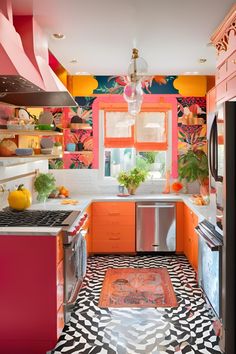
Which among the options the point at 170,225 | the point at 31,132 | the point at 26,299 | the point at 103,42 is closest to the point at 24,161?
the point at 31,132

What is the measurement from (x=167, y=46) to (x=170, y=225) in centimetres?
254

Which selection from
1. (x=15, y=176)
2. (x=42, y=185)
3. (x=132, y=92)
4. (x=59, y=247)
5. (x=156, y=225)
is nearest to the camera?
(x=59, y=247)

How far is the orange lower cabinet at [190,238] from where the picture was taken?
502 centimetres

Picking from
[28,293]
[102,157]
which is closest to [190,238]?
[102,157]

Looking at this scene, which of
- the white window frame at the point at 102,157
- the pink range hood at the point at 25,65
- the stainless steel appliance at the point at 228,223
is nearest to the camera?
the pink range hood at the point at 25,65

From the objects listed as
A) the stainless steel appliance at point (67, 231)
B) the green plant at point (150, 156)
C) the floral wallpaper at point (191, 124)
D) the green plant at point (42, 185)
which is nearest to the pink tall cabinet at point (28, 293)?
the stainless steel appliance at point (67, 231)

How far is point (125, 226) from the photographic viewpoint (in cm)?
604

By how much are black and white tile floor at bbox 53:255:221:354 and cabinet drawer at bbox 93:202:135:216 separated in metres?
1.50

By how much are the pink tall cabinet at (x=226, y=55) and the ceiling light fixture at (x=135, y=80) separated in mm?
795

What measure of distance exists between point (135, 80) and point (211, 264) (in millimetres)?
1994

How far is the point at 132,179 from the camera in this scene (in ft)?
20.9

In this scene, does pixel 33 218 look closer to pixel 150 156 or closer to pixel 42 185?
pixel 42 185

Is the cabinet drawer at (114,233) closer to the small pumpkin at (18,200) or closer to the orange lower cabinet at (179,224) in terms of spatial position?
the orange lower cabinet at (179,224)

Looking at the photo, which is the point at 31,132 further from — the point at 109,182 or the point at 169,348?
the point at 109,182
